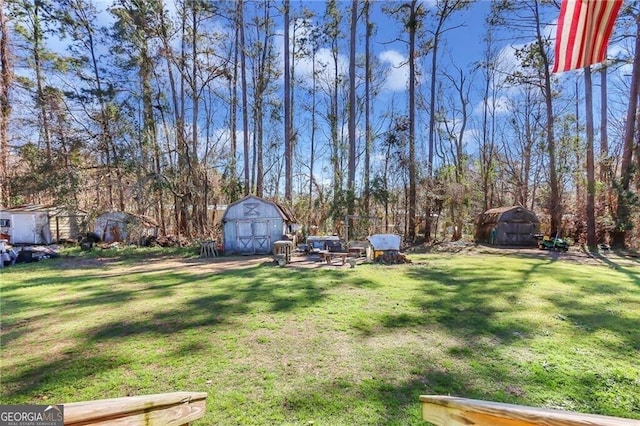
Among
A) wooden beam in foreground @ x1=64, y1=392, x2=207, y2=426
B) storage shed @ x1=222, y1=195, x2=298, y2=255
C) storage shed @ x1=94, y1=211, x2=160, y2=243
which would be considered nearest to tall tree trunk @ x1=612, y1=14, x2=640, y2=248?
storage shed @ x1=222, y1=195, x2=298, y2=255

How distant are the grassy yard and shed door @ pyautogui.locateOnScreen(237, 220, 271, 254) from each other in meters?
6.99

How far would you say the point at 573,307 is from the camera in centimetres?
610

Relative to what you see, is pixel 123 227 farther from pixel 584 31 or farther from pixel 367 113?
pixel 584 31

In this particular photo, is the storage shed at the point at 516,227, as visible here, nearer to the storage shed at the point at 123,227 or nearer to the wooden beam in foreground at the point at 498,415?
the wooden beam in foreground at the point at 498,415

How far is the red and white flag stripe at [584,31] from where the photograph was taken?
3141mm

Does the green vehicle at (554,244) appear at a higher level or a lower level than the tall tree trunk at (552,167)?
lower

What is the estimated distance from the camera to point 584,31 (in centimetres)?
329

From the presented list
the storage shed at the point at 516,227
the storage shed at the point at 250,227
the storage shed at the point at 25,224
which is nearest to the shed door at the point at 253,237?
the storage shed at the point at 250,227

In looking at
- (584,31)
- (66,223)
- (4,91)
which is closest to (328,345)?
(584,31)

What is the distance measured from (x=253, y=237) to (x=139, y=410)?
1453cm

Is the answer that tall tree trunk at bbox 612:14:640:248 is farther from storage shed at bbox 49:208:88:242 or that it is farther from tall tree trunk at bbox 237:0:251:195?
storage shed at bbox 49:208:88:242

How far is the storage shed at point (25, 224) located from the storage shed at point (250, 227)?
12277 mm

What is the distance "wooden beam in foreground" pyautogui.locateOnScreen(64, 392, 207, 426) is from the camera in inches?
38.5

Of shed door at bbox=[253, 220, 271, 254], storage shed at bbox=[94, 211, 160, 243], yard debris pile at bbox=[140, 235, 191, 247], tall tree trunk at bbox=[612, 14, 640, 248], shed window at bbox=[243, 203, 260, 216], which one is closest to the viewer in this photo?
tall tree trunk at bbox=[612, 14, 640, 248]
